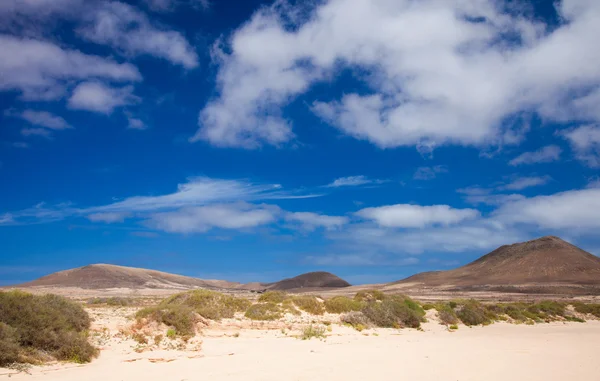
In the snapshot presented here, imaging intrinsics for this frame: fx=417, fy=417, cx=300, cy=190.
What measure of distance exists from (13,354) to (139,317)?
7.35 metres

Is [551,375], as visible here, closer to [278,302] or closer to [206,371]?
[206,371]

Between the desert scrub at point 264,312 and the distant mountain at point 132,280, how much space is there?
302ft

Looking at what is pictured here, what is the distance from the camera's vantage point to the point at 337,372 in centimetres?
996

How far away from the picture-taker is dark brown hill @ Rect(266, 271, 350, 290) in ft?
470

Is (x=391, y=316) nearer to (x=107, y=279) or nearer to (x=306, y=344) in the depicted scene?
(x=306, y=344)

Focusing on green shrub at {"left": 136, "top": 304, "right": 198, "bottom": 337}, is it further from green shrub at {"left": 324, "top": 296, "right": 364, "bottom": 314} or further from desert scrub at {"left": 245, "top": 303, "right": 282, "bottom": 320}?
green shrub at {"left": 324, "top": 296, "right": 364, "bottom": 314}

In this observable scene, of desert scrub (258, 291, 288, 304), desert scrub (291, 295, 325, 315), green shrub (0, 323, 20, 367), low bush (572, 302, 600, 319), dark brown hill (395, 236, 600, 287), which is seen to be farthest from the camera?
dark brown hill (395, 236, 600, 287)

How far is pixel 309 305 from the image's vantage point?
23.9 meters

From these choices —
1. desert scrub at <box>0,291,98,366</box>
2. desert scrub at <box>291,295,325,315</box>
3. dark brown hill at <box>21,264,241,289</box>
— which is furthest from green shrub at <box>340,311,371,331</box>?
dark brown hill at <box>21,264,241,289</box>

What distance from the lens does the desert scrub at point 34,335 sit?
10094 millimetres

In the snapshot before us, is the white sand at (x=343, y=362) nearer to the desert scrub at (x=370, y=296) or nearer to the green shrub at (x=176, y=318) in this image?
the green shrub at (x=176, y=318)

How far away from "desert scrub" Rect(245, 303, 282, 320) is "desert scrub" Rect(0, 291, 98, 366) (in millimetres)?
9709

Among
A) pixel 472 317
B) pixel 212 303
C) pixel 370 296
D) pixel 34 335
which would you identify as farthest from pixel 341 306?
pixel 34 335

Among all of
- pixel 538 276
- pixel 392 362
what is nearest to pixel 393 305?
pixel 392 362
